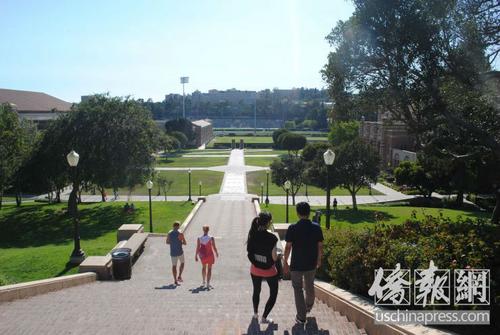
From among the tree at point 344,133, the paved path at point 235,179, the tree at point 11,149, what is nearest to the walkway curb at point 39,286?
the tree at point 11,149

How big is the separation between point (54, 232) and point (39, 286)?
51.3 ft

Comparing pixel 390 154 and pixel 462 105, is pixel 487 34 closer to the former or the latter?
pixel 462 105

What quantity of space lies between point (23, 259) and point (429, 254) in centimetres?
1334

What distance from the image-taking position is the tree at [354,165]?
35688 millimetres

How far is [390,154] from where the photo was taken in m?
66.4

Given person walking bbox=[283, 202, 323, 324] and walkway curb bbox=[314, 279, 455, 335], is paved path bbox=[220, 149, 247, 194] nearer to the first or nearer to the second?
walkway curb bbox=[314, 279, 455, 335]

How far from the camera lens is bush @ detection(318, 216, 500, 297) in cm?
A: 612

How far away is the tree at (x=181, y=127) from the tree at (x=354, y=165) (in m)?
69.1

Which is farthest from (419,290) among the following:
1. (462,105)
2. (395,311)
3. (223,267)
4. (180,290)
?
(462,105)

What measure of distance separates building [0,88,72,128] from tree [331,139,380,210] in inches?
2047

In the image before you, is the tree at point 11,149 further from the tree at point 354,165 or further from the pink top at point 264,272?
the pink top at point 264,272

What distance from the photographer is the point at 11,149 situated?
3331cm

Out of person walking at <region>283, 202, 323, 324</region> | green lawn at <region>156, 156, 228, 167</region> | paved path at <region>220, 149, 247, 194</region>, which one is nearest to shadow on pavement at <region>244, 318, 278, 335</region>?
person walking at <region>283, 202, 323, 324</region>

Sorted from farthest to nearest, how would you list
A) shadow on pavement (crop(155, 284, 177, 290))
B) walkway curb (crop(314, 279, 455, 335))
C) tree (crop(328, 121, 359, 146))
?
tree (crop(328, 121, 359, 146)) → shadow on pavement (crop(155, 284, 177, 290)) → walkway curb (crop(314, 279, 455, 335))
